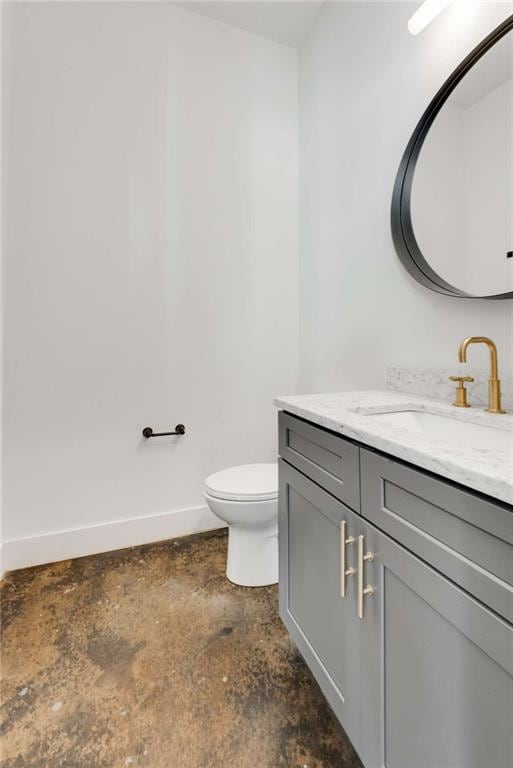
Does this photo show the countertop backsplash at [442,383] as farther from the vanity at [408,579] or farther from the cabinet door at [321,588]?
the cabinet door at [321,588]

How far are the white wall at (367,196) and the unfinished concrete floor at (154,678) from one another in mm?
1151

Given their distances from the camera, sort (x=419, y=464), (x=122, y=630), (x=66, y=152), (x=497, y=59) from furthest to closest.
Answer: (x=66, y=152) < (x=122, y=630) < (x=497, y=59) < (x=419, y=464)

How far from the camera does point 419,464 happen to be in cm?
63

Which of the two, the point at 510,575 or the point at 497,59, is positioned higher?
the point at 497,59

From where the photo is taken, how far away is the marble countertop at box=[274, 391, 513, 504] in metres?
0.53

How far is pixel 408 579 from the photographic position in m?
0.67

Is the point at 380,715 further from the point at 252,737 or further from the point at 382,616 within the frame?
the point at 252,737

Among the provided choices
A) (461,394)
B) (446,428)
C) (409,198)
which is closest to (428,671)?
(446,428)

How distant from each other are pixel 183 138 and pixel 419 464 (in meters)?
2.14

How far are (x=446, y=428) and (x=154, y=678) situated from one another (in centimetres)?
122

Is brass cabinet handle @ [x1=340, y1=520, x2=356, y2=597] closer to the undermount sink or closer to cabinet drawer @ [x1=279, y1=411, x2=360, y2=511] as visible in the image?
cabinet drawer @ [x1=279, y1=411, x2=360, y2=511]

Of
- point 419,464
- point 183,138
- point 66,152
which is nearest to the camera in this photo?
point 419,464

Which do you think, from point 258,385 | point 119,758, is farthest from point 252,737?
point 258,385

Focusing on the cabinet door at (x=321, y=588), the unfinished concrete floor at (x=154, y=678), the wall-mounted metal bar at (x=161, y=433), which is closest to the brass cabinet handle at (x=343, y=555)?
the cabinet door at (x=321, y=588)
